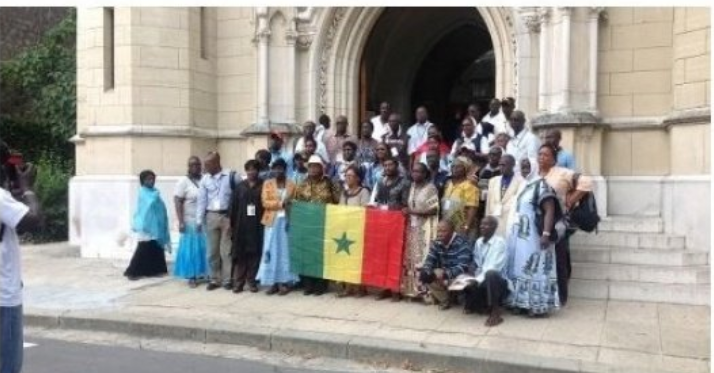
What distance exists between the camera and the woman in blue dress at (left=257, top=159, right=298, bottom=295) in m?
9.58

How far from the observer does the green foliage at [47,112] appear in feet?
56.2

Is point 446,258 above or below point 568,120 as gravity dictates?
below

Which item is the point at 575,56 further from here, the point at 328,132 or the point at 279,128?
the point at 279,128

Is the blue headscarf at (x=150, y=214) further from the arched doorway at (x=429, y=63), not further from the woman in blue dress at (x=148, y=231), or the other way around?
the arched doorway at (x=429, y=63)

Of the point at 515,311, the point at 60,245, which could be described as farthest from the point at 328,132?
the point at 60,245

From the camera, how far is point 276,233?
9.62 meters

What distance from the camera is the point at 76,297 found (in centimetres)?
967

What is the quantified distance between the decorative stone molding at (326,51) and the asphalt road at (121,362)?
681 centimetres

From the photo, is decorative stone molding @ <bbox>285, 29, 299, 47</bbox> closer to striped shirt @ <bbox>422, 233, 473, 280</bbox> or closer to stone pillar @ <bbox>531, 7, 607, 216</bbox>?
stone pillar @ <bbox>531, 7, 607, 216</bbox>

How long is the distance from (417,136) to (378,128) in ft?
2.15

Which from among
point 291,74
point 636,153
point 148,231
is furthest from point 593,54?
point 148,231

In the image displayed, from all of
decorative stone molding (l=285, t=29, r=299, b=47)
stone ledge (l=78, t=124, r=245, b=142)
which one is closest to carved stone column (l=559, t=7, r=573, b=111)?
decorative stone molding (l=285, t=29, r=299, b=47)

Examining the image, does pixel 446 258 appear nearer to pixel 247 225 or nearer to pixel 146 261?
pixel 247 225

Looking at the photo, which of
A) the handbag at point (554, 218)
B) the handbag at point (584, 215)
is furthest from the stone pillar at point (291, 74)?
the handbag at point (584, 215)
